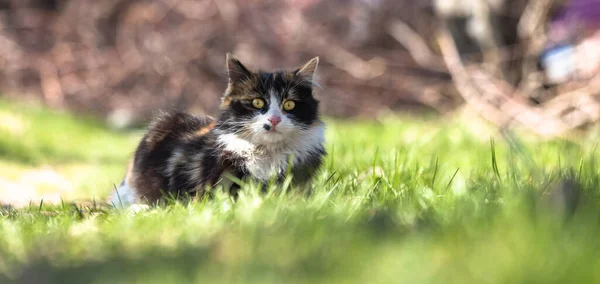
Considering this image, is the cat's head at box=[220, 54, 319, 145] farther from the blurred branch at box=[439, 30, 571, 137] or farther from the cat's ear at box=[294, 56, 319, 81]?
the blurred branch at box=[439, 30, 571, 137]

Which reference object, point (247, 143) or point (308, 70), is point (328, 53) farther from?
point (247, 143)

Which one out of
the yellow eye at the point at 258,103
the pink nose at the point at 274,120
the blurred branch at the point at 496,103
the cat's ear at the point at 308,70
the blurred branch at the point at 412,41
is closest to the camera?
the pink nose at the point at 274,120

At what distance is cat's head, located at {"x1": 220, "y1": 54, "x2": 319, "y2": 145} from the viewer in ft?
9.61

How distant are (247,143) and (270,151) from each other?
0.11 metres

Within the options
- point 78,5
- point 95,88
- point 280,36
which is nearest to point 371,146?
point 280,36

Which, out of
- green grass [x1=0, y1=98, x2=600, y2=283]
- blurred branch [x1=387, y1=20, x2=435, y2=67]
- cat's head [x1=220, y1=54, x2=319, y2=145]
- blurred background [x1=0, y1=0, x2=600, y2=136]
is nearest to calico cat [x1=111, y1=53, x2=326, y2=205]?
cat's head [x1=220, y1=54, x2=319, y2=145]

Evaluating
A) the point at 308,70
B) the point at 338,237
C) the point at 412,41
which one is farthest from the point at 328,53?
the point at 338,237

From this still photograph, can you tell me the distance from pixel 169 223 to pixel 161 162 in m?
1.08

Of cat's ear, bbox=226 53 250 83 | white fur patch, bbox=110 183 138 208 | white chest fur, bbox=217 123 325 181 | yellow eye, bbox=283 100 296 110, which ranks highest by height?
cat's ear, bbox=226 53 250 83

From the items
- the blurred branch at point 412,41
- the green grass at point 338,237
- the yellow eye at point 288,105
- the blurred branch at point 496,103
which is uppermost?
the blurred branch at point 412,41

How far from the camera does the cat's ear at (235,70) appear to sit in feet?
10.2

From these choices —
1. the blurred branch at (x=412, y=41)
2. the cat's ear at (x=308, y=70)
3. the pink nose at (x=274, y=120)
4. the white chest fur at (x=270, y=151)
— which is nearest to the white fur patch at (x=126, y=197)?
the white chest fur at (x=270, y=151)

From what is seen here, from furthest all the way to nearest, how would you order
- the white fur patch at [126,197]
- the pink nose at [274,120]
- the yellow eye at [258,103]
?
the white fur patch at [126,197] → the yellow eye at [258,103] → the pink nose at [274,120]

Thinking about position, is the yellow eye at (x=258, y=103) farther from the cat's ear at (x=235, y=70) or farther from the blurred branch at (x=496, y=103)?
the blurred branch at (x=496, y=103)
